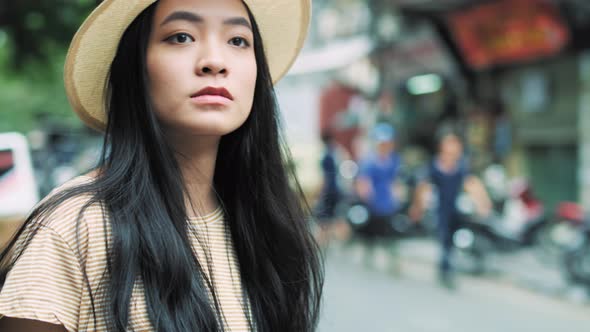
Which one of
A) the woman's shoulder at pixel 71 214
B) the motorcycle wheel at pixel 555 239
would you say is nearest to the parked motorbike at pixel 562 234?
the motorcycle wheel at pixel 555 239

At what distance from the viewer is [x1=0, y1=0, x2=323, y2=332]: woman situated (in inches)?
43.6

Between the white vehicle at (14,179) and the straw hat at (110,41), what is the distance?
3.10m

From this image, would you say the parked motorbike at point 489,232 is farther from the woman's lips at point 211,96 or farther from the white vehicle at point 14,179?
the woman's lips at point 211,96

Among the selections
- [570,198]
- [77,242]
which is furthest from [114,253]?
[570,198]

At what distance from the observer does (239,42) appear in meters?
1.36

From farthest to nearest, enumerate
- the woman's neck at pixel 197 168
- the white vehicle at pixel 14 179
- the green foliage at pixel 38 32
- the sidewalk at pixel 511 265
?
the sidewalk at pixel 511 265 < the green foliage at pixel 38 32 < the white vehicle at pixel 14 179 < the woman's neck at pixel 197 168

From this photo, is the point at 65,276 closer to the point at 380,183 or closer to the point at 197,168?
the point at 197,168

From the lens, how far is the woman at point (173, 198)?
1.11 metres

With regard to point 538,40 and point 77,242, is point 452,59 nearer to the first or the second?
point 538,40

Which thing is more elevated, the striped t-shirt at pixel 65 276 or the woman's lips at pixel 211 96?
the woman's lips at pixel 211 96

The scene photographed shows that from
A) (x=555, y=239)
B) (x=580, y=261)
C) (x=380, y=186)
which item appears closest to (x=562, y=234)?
(x=555, y=239)

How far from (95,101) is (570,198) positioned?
955 centimetres

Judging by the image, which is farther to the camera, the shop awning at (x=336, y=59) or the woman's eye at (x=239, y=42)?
the shop awning at (x=336, y=59)

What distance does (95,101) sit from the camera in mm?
1454
